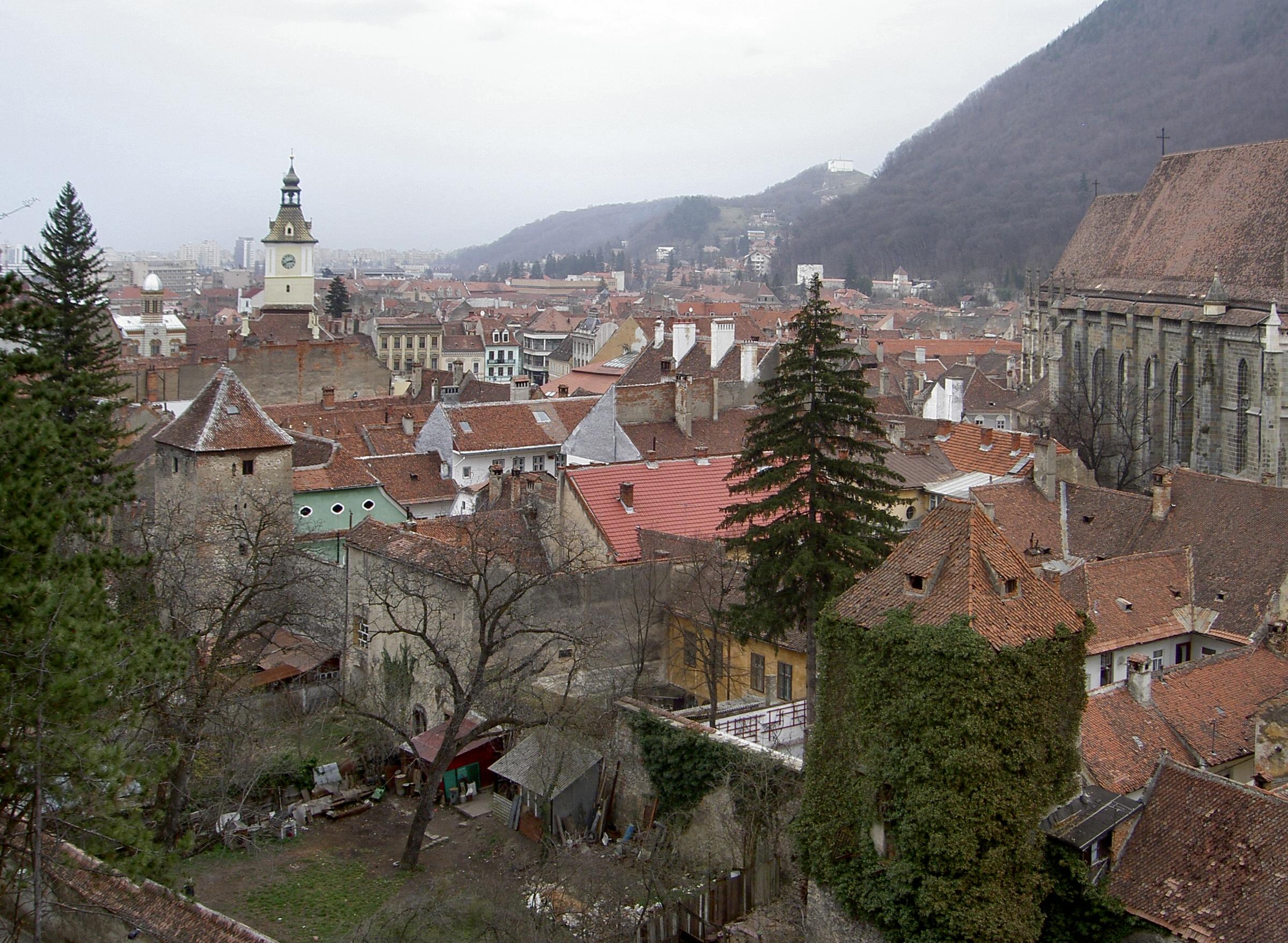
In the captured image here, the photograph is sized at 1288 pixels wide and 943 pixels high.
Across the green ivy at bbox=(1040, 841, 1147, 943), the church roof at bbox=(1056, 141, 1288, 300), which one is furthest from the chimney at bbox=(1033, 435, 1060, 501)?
the green ivy at bbox=(1040, 841, 1147, 943)

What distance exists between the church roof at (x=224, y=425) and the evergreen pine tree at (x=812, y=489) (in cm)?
1831

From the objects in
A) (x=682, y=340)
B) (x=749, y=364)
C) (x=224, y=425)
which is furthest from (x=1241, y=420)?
(x=224, y=425)

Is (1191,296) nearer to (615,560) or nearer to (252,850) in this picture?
(615,560)

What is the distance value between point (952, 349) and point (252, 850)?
3742 inches

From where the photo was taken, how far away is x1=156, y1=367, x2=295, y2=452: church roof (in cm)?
3728

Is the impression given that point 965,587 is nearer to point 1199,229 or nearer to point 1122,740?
point 1122,740

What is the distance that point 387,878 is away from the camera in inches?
955

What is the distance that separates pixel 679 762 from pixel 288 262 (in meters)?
85.0

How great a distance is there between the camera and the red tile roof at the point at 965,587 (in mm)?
17797

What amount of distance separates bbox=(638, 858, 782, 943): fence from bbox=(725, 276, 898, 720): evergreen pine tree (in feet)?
12.0

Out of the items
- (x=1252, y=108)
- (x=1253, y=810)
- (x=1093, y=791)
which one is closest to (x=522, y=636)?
(x=1093, y=791)

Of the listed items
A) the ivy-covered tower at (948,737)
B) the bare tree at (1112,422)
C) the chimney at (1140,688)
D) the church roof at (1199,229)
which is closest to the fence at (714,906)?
the ivy-covered tower at (948,737)

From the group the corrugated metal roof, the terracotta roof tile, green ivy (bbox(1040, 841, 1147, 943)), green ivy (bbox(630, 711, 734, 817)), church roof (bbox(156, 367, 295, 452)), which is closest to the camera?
green ivy (bbox(1040, 841, 1147, 943))

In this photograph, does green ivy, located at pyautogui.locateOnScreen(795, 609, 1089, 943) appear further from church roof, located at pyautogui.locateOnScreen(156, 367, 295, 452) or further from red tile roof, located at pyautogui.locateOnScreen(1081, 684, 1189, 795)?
church roof, located at pyautogui.locateOnScreen(156, 367, 295, 452)
